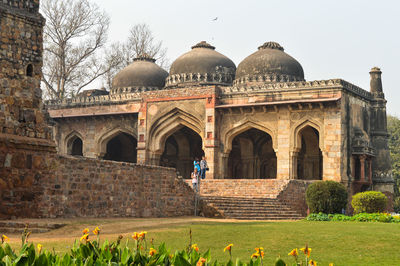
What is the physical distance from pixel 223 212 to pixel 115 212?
324 cm

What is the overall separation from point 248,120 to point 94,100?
726 centimetres

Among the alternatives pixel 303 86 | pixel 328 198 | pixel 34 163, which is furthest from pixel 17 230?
pixel 303 86

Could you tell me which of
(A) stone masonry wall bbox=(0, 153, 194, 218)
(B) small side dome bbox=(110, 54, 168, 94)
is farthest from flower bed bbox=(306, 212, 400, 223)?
(B) small side dome bbox=(110, 54, 168, 94)

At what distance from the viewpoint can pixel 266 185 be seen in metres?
18.7

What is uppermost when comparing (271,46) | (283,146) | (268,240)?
(271,46)

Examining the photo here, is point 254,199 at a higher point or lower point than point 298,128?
lower

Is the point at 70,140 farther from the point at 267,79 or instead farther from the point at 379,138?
the point at 379,138

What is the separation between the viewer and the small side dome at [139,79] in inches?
1033

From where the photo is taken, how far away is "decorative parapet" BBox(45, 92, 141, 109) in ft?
80.7

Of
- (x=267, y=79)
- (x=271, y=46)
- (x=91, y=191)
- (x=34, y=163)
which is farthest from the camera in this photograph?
(x=271, y=46)

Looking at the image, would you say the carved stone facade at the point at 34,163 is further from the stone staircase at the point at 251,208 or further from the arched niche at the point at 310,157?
the arched niche at the point at 310,157

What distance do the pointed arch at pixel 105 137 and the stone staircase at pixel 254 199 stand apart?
6.11 meters

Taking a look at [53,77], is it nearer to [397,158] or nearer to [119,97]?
[119,97]

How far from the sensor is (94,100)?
25219 millimetres
